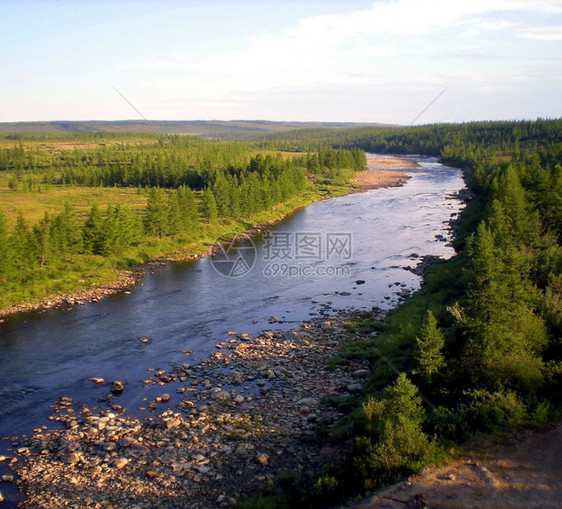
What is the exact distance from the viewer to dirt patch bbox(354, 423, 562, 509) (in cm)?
1022

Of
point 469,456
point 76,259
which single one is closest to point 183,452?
point 469,456

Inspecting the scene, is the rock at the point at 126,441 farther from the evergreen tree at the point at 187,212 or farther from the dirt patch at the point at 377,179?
the dirt patch at the point at 377,179

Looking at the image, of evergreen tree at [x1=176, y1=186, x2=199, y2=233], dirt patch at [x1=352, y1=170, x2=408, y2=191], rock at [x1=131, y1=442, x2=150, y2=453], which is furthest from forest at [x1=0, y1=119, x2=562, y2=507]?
dirt patch at [x1=352, y1=170, x2=408, y2=191]

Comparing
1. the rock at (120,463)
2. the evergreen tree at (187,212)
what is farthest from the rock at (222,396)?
the evergreen tree at (187,212)

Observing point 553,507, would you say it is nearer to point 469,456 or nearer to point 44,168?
point 469,456

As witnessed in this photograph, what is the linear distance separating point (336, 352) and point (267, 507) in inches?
392

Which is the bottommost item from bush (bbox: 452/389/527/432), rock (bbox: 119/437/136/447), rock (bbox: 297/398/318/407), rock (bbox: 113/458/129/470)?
rock (bbox: 113/458/129/470)

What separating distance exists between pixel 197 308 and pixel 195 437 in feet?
38.8

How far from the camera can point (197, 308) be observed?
2611cm

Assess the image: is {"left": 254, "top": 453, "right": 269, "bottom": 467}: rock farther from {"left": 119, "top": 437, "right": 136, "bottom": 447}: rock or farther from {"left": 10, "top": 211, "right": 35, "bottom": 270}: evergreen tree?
{"left": 10, "top": 211, "right": 35, "bottom": 270}: evergreen tree

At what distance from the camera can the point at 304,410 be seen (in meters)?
16.1

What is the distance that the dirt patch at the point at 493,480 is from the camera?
10.2m

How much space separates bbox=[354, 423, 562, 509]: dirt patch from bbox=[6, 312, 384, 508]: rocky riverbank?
112 inches

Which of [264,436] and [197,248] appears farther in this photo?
[197,248]
